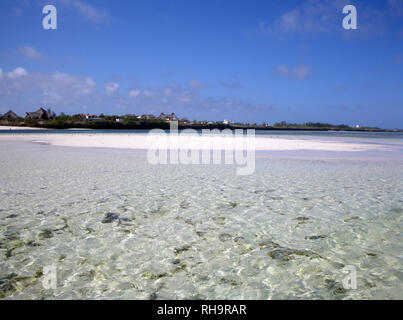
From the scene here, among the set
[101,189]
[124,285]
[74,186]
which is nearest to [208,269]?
[124,285]

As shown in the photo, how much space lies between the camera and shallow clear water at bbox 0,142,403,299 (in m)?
3.28

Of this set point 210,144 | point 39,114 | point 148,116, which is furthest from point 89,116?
point 210,144

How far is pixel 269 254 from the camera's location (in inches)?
162

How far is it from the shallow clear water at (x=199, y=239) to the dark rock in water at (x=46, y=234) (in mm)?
34

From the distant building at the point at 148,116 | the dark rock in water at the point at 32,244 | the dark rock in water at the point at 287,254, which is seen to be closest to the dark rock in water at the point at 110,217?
the dark rock in water at the point at 32,244

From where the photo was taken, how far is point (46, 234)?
4633mm

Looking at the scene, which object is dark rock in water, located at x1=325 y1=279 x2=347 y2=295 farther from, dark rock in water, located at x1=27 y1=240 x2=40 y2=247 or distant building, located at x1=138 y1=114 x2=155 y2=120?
distant building, located at x1=138 y1=114 x2=155 y2=120

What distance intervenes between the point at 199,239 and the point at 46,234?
250 cm

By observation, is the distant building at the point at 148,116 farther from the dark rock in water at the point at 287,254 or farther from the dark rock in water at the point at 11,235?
the dark rock in water at the point at 287,254

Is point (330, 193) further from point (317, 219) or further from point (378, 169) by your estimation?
point (378, 169)

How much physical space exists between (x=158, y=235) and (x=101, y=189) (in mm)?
3691

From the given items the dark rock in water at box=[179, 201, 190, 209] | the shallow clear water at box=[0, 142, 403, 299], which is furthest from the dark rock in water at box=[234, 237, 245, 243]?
the dark rock in water at box=[179, 201, 190, 209]

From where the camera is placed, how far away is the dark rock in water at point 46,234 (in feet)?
14.8
